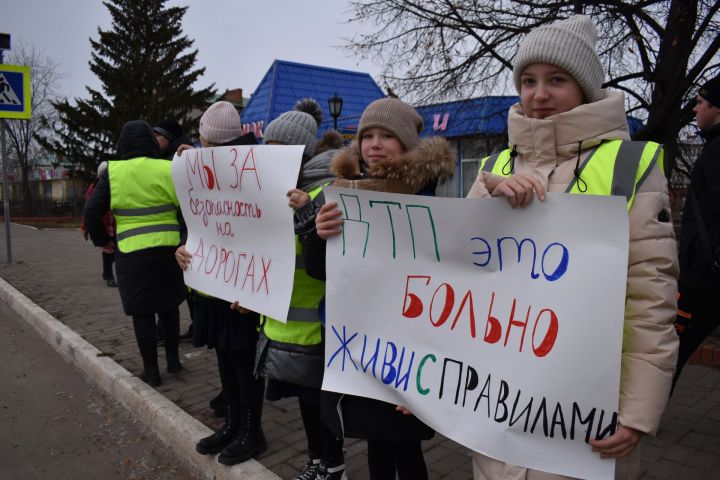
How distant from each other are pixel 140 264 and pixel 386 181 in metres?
2.75

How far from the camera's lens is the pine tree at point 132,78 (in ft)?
86.6

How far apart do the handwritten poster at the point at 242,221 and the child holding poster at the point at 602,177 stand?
1.04m

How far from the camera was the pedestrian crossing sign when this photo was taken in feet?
34.2

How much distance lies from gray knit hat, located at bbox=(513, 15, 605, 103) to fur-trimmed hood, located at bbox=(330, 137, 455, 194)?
1.49 ft

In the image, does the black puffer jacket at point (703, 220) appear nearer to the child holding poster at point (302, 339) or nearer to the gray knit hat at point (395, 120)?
the gray knit hat at point (395, 120)

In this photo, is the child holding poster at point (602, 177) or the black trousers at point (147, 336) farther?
the black trousers at point (147, 336)

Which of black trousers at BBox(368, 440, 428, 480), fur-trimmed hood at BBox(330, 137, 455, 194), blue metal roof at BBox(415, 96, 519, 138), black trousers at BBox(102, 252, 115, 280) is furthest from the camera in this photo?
black trousers at BBox(102, 252, 115, 280)

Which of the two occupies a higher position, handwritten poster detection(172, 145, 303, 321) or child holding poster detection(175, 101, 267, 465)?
handwritten poster detection(172, 145, 303, 321)

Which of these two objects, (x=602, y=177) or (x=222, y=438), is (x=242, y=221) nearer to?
(x=222, y=438)

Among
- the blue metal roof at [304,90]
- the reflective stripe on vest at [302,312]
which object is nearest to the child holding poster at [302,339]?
the reflective stripe on vest at [302,312]

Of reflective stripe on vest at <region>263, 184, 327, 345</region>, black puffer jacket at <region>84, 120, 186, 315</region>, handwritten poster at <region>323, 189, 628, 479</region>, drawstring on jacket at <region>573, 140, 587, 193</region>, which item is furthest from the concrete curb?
drawstring on jacket at <region>573, 140, 587, 193</region>

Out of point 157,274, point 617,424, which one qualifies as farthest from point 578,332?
point 157,274

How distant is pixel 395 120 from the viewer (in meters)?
2.16

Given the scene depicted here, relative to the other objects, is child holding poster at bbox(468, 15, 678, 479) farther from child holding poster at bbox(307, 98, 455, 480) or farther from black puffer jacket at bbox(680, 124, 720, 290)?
black puffer jacket at bbox(680, 124, 720, 290)
